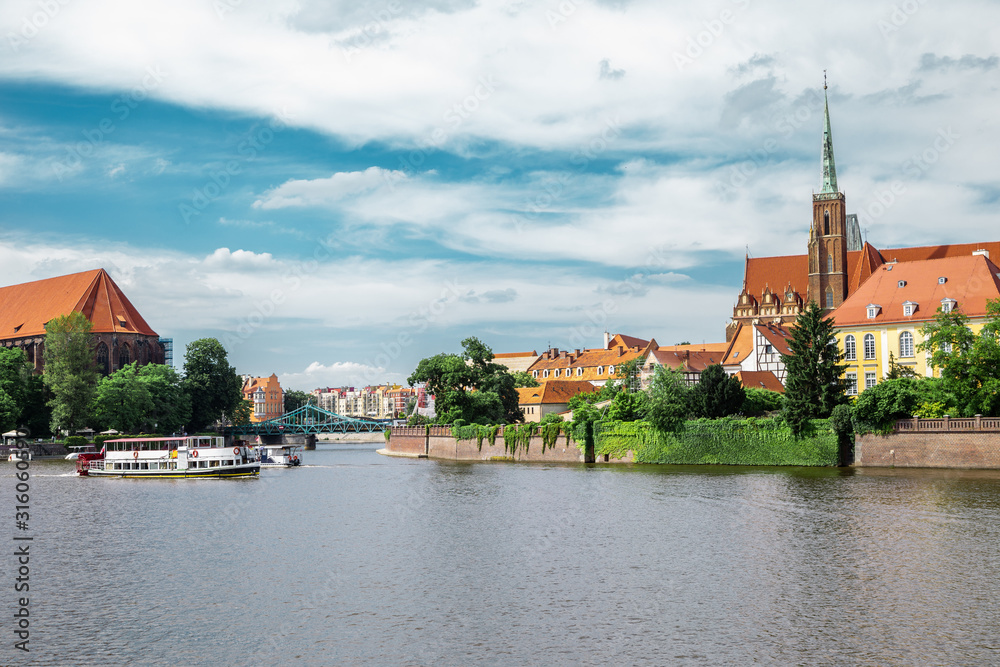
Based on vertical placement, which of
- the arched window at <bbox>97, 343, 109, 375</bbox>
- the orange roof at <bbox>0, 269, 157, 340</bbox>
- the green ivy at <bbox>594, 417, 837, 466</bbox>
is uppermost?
the orange roof at <bbox>0, 269, 157, 340</bbox>

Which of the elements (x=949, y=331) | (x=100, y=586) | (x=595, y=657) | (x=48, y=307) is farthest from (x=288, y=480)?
(x=48, y=307)

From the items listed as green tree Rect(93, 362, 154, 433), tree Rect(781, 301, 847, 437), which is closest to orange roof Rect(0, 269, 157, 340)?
green tree Rect(93, 362, 154, 433)

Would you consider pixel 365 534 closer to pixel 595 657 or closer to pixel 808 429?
pixel 595 657

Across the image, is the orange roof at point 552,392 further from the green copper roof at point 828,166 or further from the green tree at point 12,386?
the green tree at point 12,386

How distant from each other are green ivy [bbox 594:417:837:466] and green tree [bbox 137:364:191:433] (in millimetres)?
57224

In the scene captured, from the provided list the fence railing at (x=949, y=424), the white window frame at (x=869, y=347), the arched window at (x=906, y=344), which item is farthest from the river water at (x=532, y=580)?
the white window frame at (x=869, y=347)

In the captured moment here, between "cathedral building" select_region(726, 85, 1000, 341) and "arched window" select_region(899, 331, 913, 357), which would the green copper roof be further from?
"arched window" select_region(899, 331, 913, 357)

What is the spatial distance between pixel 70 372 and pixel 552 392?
53476 millimetres

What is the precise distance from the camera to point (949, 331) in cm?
5262

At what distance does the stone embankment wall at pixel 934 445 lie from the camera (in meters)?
Answer: 48.2

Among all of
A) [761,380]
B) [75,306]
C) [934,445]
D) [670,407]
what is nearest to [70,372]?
[75,306]

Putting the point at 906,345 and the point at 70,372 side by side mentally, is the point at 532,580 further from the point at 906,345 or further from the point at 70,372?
the point at 70,372

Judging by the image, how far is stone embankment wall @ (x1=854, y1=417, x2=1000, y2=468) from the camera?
48219 millimetres

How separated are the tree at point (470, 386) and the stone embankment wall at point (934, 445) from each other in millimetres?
39548
